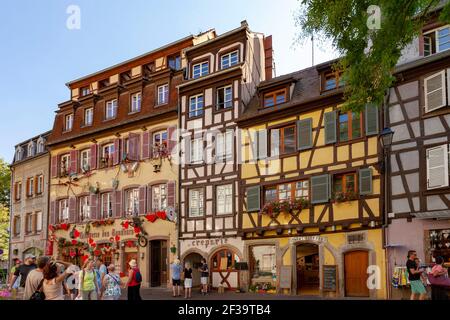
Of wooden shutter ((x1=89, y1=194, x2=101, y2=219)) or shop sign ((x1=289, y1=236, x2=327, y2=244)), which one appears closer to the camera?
shop sign ((x1=289, y1=236, x2=327, y2=244))

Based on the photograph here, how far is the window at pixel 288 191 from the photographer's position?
2334cm

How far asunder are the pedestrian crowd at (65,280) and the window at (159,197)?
12.3 meters

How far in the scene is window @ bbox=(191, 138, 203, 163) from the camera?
1088 inches

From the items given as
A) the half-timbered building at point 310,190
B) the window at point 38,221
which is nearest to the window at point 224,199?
the half-timbered building at point 310,190

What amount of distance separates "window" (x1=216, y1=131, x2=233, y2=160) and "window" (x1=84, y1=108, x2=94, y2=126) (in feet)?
34.5

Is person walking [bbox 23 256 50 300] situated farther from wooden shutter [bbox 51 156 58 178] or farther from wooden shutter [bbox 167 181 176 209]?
wooden shutter [bbox 51 156 58 178]

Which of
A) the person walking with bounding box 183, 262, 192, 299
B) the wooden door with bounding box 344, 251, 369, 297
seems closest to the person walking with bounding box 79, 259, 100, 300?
the person walking with bounding box 183, 262, 192, 299

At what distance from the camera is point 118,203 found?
103ft

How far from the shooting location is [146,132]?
3038cm

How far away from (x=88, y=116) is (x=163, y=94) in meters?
6.73

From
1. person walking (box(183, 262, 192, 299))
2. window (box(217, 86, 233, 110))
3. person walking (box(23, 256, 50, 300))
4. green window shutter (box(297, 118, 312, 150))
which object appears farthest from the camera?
window (box(217, 86, 233, 110))

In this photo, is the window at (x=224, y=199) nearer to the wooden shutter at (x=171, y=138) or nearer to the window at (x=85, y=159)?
the wooden shutter at (x=171, y=138)

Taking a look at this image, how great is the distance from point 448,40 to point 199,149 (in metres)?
12.4
